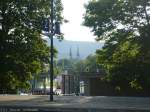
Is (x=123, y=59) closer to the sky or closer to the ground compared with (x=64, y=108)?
closer to the sky

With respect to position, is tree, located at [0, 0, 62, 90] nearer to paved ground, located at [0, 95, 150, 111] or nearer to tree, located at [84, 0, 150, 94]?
tree, located at [84, 0, 150, 94]

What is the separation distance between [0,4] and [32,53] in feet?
18.7

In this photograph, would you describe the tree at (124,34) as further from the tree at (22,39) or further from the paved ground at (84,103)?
the paved ground at (84,103)

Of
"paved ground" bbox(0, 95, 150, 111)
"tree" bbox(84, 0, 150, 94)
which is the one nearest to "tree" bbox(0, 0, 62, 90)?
"tree" bbox(84, 0, 150, 94)

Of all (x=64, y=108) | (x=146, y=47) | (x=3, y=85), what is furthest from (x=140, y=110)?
(x=3, y=85)

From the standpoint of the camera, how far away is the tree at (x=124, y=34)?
47.1 m

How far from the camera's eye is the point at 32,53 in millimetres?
50125

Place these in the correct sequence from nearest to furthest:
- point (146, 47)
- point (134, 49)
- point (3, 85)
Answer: point (146, 47)
point (134, 49)
point (3, 85)

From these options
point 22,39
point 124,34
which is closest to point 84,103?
point 124,34

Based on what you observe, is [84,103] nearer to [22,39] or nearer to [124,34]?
[124,34]

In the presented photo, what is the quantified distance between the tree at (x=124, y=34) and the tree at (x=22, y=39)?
499 cm

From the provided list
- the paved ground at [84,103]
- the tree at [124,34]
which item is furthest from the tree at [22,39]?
the paved ground at [84,103]

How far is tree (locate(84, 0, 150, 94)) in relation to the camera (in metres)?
47.1

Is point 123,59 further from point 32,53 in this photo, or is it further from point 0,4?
point 0,4
